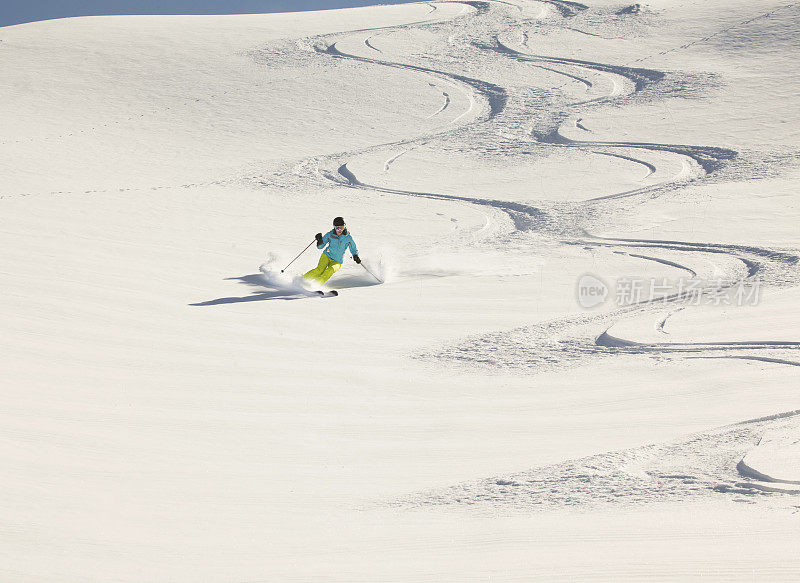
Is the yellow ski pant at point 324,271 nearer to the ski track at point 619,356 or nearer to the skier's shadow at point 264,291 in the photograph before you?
the skier's shadow at point 264,291

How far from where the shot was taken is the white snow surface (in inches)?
143

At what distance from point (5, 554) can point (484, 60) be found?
64.7ft

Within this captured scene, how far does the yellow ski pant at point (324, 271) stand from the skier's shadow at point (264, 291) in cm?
20

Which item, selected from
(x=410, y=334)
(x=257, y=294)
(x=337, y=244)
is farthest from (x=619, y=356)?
(x=257, y=294)

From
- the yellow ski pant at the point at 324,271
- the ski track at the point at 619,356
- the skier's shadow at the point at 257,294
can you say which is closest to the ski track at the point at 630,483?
the ski track at the point at 619,356

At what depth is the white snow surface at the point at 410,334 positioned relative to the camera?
3641mm

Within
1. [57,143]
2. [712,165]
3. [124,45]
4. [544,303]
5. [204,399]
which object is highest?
[124,45]

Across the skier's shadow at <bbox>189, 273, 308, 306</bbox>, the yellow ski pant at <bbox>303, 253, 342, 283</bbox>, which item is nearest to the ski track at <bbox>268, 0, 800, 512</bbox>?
A: the skier's shadow at <bbox>189, 273, 308, 306</bbox>

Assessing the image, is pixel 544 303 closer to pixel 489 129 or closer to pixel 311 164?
pixel 311 164

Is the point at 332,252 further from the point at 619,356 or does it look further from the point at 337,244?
the point at 619,356

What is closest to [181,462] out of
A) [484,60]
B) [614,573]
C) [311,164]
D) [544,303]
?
[614,573]

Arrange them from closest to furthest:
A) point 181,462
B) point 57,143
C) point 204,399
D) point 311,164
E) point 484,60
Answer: point 181,462
point 204,399
point 311,164
point 57,143
point 484,60

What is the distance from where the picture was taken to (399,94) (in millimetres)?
19781

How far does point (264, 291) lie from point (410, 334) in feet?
7.17
